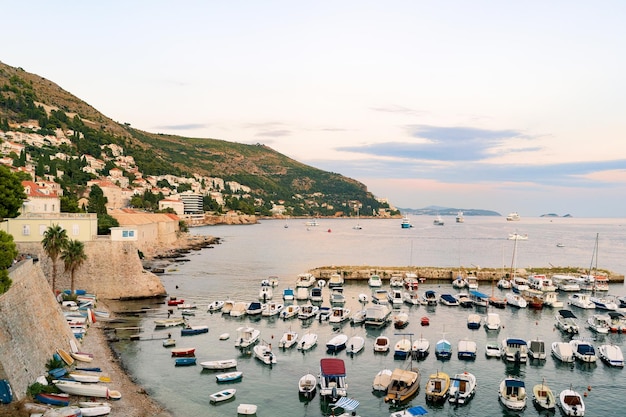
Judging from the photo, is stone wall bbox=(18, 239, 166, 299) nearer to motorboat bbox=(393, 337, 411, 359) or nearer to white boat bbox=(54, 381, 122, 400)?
white boat bbox=(54, 381, 122, 400)

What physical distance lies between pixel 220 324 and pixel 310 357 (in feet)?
41.6

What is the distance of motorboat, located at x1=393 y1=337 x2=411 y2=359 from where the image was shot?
36219 mm

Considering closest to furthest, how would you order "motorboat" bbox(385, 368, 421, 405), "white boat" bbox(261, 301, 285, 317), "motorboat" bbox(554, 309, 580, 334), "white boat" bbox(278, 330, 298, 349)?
"motorboat" bbox(385, 368, 421, 405), "white boat" bbox(278, 330, 298, 349), "motorboat" bbox(554, 309, 580, 334), "white boat" bbox(261, 301, 285, 317)

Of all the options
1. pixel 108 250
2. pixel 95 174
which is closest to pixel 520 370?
pixel 108 250

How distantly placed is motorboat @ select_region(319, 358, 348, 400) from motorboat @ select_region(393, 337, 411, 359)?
25.3 feet

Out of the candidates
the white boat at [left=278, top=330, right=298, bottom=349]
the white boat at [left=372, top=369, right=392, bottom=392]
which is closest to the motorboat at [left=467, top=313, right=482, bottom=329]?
the white boat at [left=278, top=330, right=298, bottom=349]

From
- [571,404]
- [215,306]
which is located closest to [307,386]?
[571,404]

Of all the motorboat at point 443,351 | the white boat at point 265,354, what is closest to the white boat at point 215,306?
the white boat at point 265,354

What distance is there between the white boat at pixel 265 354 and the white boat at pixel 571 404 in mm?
17551

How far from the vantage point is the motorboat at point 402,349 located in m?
36.2

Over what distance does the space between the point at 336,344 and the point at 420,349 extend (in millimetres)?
6048

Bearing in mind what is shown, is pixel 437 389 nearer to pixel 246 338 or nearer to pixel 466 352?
pixel 466 352

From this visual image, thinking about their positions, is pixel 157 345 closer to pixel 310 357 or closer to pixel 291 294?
pixel 310 357

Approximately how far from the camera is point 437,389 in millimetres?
28812
